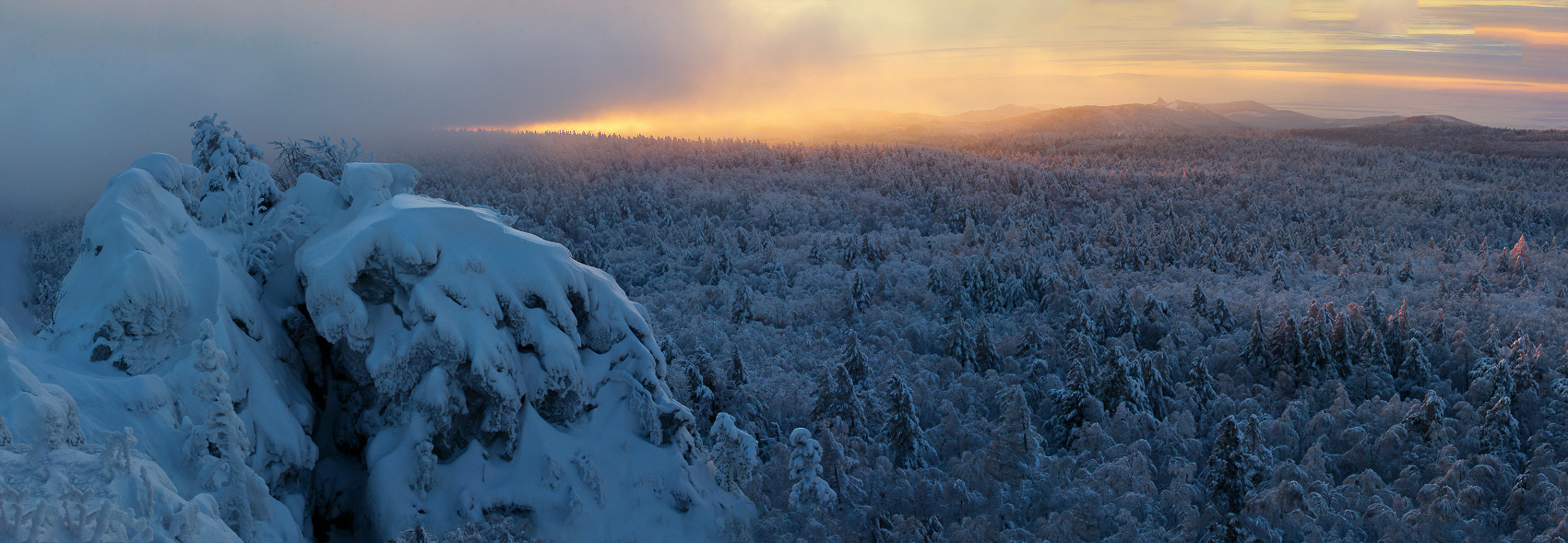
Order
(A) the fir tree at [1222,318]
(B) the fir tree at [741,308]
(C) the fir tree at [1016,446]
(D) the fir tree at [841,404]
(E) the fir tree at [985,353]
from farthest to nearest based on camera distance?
(B) the fir tree at [741,308], (A) the fir tree at [1222,318], (E) the fir tree at [985,353], (D) the fir tree at [841,404], (C) the fir tree at [1016,446]

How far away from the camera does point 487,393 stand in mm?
12461

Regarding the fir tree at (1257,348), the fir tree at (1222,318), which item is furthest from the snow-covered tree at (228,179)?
the fir tree at (1222,318)

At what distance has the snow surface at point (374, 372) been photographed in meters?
10.7

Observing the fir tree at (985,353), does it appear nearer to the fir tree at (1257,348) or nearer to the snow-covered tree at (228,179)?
the fir tree at (1257,348)

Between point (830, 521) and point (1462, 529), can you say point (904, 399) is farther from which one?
point (1462, 529)

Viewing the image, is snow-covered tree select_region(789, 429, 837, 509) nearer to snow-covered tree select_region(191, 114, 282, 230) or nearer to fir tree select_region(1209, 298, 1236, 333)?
snow-covered tree select_region(191, 114, 282, 230)

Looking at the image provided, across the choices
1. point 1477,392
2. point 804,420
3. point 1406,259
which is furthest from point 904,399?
point 1406,259

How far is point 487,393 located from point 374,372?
1908 millimetres

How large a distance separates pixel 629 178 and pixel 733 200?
11919 mm

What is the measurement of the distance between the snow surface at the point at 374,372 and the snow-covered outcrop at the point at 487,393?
32mm

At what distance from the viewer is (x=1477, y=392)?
19219 millimetres

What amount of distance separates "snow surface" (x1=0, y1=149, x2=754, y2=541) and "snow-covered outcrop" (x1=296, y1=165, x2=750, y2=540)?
0.11 feet

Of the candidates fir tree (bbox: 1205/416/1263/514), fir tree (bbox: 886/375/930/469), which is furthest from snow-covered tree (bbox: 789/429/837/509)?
fir tree (bbox: 1205/416/1263/514)

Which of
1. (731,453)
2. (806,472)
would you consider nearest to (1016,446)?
(806,472)
